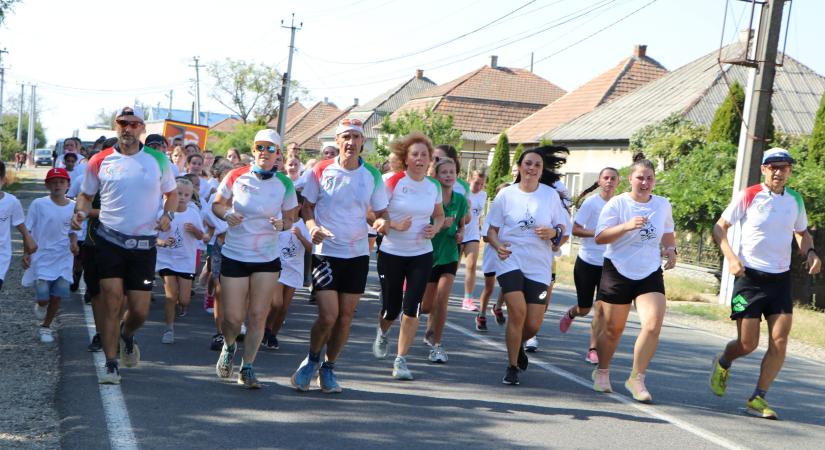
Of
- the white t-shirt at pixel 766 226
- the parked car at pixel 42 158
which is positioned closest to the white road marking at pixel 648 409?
the white t-shirt at pixel 766 226

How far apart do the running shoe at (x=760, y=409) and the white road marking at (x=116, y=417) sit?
4.64 meters

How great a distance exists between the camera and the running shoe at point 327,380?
7.64 meters

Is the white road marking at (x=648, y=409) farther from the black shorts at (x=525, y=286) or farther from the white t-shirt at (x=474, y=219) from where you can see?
the white t-shirt at (x=474, y=219)

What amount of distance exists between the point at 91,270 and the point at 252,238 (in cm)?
127

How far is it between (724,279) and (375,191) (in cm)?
1132

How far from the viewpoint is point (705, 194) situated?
1936 cm

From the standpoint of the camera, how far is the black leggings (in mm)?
8234

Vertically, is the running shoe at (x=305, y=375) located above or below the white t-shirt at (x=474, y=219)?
below

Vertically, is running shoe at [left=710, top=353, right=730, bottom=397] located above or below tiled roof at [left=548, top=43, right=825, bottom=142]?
below

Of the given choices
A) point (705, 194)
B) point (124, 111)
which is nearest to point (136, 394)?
point (124, 111)

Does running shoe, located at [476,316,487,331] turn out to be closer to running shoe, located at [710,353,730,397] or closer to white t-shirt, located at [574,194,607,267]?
white t-shirt, located at [574,194,607,267]

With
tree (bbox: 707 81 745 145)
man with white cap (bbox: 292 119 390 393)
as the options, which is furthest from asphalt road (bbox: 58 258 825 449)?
tree (bbox: 707 81 745 145)

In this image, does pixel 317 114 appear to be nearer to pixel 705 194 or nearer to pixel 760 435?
pixel 705 194

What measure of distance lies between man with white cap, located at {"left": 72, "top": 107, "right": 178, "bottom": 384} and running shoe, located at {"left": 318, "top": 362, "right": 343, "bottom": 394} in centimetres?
148
